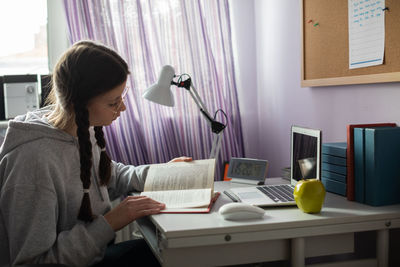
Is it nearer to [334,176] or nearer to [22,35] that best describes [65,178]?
[334,176]

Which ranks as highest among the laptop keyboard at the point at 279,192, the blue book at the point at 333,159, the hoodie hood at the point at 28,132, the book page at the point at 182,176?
the hoodie hood at the point at 28,132

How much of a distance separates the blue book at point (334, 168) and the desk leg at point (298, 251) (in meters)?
0.35

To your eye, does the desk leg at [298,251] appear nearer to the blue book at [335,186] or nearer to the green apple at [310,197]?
the green apple at [310,197]

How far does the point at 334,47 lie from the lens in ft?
5.95

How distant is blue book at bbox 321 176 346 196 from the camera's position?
1460 mm

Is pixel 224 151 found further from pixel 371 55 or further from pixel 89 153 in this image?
pixel 89 153

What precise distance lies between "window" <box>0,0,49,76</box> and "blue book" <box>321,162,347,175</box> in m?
1.78

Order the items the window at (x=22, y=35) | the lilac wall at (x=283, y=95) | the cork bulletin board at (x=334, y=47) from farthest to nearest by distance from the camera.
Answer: the window at (x=22, y=35) < the lilac wall at (x=283, y=95) < the cork bulletin board at (x=334, y=47)

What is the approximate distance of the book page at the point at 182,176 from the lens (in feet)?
5.08

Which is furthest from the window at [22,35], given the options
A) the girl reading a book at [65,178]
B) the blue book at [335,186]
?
the blue book at [335,186]

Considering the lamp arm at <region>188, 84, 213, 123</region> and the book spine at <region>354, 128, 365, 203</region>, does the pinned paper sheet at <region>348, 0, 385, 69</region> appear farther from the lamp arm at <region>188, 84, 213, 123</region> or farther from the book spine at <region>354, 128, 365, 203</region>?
the lamp arm at <region>188, 84, 213, 123</region>

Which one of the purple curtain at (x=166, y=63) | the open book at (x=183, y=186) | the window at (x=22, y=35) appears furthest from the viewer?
the window at (x=22, y=35)

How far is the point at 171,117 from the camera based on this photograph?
252 centimetres

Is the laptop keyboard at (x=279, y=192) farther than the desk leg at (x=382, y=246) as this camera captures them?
Yes
